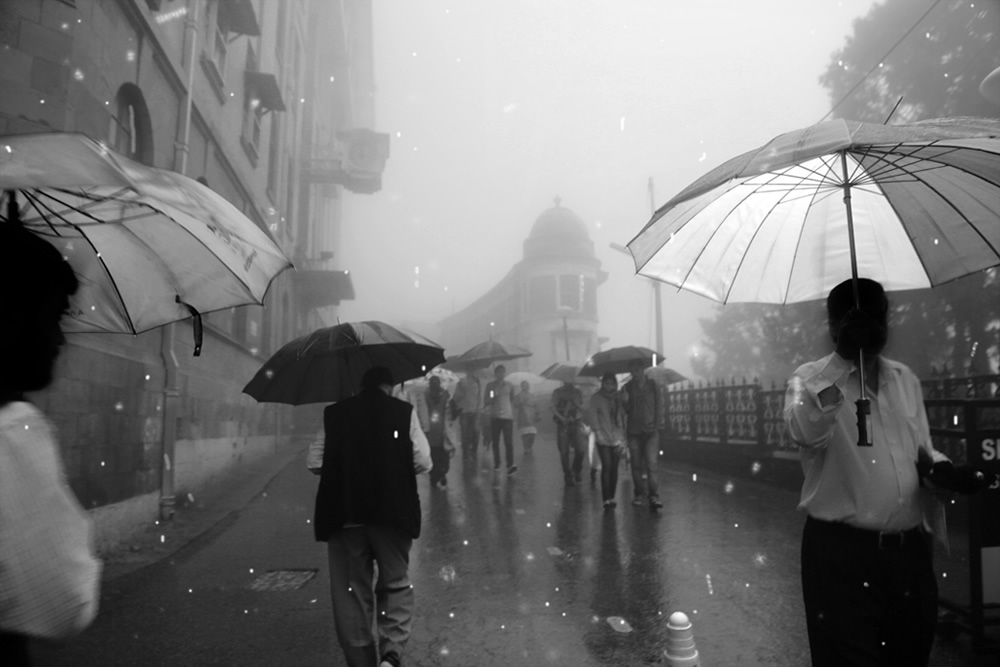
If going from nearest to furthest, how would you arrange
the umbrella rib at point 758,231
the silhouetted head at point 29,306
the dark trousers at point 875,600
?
1. the silhouetted head at point 29,306
2. the dark trousers at point 875,600
3. the umbrella rib at point 758,231

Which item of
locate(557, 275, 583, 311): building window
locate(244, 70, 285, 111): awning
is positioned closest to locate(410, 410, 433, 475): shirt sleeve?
locate(244, 70, 285, 111): awning

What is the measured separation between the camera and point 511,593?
5348 mm

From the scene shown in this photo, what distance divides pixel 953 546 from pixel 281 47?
20.5 meters

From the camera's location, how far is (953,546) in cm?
656

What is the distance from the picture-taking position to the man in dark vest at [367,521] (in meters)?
3.55

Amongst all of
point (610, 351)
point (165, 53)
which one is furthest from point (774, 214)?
point (165, 53)

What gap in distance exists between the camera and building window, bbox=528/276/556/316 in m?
52.2

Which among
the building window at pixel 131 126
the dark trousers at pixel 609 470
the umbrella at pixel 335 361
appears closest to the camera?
the umbrella at pixel 335 361

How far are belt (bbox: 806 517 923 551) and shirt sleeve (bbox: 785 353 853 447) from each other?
0.30 m

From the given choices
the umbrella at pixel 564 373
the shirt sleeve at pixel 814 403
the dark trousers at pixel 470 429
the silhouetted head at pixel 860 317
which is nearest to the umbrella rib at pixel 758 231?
the silhouetted head at pixel 860 317

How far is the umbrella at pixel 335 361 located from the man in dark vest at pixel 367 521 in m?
0.43

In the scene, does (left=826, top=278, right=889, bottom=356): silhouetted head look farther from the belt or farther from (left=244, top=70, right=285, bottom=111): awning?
(left=244, top=70, right=285, bottom=111): awning

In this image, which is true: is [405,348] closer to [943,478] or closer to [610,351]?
[943,478]

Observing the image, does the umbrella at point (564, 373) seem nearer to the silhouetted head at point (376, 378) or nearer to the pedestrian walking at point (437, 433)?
the pedestrian walking at point (437, 433)
